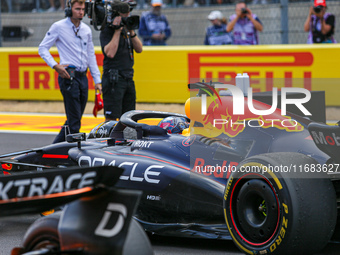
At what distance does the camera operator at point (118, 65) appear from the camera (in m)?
8.30

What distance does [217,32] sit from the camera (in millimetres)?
12578

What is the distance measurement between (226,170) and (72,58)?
409cm

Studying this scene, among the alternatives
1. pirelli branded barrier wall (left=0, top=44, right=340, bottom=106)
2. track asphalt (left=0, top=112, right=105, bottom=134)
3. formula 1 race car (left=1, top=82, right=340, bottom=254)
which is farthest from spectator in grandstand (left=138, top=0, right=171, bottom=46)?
formula 1 race car (left=1, top=82, right=340, bottom=254)

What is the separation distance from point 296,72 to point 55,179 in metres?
8.73

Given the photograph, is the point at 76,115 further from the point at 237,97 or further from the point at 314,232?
the point at 314,232

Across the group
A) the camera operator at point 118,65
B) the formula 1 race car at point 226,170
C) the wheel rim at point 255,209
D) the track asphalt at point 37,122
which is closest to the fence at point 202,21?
the track asphalt at point 37,122

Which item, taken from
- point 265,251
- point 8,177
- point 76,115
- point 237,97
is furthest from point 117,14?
point 8,177

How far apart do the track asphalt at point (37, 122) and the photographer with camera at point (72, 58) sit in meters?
2.51

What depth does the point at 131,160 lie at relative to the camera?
4.97m

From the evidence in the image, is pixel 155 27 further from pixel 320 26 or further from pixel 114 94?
pixel 114 94

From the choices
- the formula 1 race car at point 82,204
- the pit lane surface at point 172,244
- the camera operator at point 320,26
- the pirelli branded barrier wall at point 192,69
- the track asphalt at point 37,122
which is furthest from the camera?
the camera operator at point 320,26

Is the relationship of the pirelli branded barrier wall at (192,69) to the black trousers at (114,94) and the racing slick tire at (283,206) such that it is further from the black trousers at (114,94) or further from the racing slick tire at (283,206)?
the racing slick tire at (283,206)

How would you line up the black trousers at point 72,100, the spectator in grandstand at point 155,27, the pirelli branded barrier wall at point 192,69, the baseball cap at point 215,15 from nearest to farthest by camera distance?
the black trousers at point 72,100 < the pirelli branded barrier wall at point 192,69 < the baseball cap at point 215,15 < the spectator in grandstand at point 155,27

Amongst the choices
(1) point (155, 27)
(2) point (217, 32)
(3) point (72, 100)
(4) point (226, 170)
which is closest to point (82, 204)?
(4) point (226, 170)
